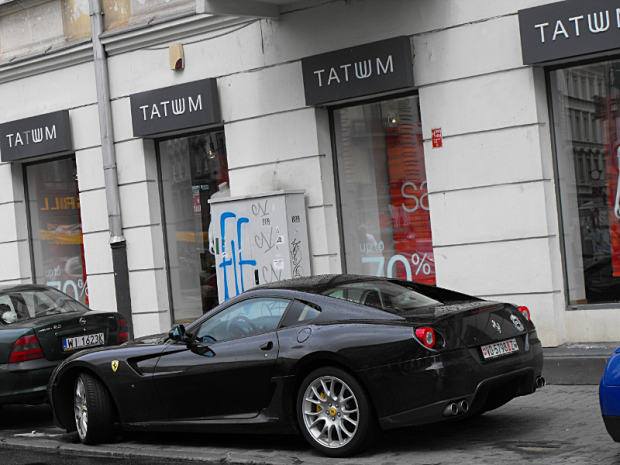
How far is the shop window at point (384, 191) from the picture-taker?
34.9 ft

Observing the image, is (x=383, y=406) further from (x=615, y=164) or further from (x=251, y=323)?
(x=615, y=164)

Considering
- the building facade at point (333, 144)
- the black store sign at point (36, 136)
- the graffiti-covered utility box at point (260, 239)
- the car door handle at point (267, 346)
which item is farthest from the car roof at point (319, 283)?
the black store sign at point (36, 136)

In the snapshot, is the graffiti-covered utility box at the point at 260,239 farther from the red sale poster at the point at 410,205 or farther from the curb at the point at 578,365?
the curb at the point at 578,365

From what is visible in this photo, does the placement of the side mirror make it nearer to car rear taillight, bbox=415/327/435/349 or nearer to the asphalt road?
the asphalt road

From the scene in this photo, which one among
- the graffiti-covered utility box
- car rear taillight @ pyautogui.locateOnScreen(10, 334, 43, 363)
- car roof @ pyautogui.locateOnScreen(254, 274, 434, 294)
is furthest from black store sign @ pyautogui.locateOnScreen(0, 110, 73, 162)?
car roof @ pyautogui.locateOnScreen(254, 274, 434, 294)

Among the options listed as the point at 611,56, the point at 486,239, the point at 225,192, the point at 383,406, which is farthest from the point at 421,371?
the point at 225,192

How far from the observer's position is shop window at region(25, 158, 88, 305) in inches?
564

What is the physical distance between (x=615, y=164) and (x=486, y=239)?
1660mm

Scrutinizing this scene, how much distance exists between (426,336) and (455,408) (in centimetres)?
52

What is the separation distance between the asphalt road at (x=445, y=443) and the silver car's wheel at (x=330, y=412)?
0.17 metres

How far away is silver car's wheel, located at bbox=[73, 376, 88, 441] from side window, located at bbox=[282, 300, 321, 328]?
7.23 ft

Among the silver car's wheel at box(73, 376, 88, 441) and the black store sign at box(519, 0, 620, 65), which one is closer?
the silver car's wheel at box(73, 376, 88, 441)

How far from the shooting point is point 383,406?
5.65 metres

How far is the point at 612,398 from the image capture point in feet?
15.8
